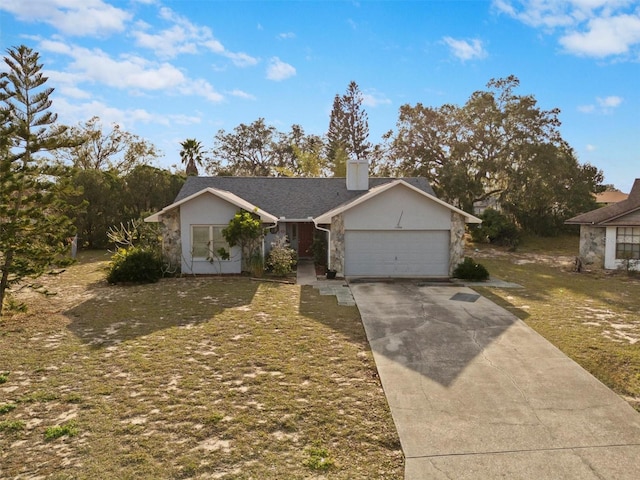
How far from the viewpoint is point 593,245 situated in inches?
850

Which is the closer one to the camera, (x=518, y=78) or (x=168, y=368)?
(x=168, y=368)

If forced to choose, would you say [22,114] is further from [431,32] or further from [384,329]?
[431,32]

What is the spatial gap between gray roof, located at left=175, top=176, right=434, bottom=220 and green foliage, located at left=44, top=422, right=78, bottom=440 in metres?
15.8

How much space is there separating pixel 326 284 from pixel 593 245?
15.2 metres

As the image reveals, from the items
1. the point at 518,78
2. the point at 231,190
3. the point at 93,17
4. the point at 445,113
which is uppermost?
the point at 518,78

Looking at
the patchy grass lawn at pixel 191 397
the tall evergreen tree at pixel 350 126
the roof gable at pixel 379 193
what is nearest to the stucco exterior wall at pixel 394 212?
the roof gable at pixel 379 193

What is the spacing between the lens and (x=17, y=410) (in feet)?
18.9

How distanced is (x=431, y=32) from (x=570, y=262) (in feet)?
56.3

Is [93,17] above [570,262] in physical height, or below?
above

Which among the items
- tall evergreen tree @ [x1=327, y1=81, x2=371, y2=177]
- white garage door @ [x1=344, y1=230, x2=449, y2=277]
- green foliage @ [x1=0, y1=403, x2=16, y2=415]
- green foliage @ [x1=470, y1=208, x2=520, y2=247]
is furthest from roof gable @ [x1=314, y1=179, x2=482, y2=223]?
tall evergreen tree @ [x1=327, y1=81, x2=371, y2=177]

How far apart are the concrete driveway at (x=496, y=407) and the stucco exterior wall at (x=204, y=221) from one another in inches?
359

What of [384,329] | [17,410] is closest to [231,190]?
[384,329]

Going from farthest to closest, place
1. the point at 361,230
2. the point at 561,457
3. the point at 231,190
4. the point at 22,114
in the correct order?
the point at 231,190 → the point at 361,230 → the point at 22,114 → the point at 561,457

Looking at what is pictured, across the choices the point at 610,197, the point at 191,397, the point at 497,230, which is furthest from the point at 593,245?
the point at 610,197
